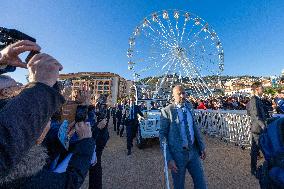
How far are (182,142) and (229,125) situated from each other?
6.26m

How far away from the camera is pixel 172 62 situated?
25.0 metres

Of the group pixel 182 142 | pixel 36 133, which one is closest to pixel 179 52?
pixel 182 142

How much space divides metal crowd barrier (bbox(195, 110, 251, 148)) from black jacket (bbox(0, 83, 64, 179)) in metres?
7.98

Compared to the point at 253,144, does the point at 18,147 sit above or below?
above

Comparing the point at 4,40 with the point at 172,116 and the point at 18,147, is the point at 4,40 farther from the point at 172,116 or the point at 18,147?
the point at 172,116

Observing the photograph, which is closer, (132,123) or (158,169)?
(158,169)

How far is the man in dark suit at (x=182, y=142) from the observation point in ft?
11.9

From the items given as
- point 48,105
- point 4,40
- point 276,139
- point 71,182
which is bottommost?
point 71,182

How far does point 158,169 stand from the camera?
6531 mm

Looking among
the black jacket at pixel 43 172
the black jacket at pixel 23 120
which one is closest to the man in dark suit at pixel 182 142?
the black jacket at pixel 43 172

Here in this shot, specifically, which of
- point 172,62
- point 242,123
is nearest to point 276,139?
point 242,123

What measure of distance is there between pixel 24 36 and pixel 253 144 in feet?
17.4

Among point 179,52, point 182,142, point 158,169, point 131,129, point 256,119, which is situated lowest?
point 158,169

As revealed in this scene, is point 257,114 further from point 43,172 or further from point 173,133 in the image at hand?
point 43,172
